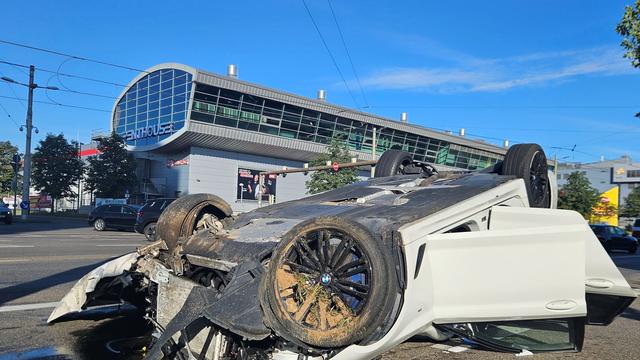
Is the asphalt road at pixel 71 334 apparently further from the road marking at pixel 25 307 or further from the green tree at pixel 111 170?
the green tree at pixel 111 170

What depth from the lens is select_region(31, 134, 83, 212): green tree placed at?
4234cm

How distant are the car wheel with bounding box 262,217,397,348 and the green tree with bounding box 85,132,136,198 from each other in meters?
40.8

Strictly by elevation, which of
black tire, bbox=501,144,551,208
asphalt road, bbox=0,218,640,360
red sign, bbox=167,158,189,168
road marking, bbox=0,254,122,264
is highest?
red sign, bbox=167,158,189,168

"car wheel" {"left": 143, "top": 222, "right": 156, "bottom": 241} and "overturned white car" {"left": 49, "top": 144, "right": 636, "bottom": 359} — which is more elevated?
"overturned white car" {"left": 49, "top": 144, "right": 636, "bottom": 359}

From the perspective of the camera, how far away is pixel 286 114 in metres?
43.6

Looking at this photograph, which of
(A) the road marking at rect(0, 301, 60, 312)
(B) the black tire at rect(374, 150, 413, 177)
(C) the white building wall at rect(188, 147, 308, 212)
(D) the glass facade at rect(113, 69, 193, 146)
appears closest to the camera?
(A) the road marking at rect(0, 301, 60, 312)

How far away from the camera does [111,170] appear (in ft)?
135

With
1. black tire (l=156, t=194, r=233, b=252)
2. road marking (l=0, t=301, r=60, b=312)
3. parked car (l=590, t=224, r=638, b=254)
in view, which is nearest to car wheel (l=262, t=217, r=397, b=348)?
black tire (l=156, t=194, r=233, b=252)

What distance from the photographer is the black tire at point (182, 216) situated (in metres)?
4.48

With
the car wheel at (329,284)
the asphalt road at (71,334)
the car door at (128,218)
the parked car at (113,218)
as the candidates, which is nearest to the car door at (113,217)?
the parked car at (113,218)

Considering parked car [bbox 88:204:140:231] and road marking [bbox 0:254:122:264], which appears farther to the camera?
parked car [bbox 88:204:140:231]

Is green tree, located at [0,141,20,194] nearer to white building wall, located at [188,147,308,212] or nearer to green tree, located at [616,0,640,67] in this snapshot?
white building wall, located at [188,147,308,212]

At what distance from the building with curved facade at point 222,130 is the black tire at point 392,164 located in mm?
31554

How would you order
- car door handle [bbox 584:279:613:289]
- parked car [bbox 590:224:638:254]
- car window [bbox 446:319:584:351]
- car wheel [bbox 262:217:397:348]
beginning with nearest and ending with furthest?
car wheel [bbox 262:217:397:348] → car window [bbox 446:319:584:351] → car door handle [bbox 584:279:613:289] → parked car [bbox 590:224:638:254]
